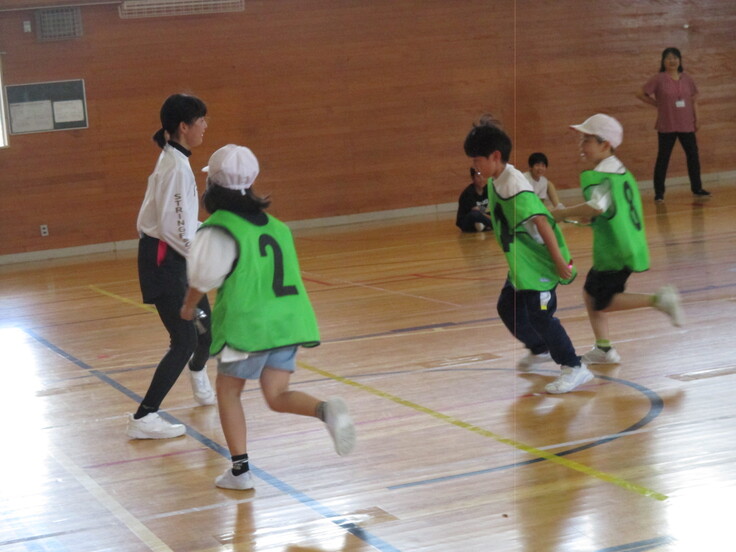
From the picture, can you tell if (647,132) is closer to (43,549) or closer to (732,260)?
(732,260)

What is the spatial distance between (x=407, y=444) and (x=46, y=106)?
324 inches

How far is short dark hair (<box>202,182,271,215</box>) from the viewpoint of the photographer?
3.85 m

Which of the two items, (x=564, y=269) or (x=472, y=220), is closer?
(x=564, y=269)

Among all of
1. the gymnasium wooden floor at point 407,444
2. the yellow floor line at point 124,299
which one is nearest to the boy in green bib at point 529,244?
the gymnasium wooden floor at point 407,444

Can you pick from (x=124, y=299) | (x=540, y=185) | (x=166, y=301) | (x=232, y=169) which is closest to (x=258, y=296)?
(x=232, y=169)

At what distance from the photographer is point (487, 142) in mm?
5020

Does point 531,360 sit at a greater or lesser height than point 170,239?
lesser

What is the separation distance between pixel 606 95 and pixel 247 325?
10.9 m

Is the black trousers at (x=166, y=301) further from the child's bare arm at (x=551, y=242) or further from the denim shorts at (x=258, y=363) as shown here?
the child's bare arm at (x=551, y=242)

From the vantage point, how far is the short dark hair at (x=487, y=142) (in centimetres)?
502

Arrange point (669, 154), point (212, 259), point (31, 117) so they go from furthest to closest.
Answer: point (669, 154) < point (31, 117) < point (212, 259)

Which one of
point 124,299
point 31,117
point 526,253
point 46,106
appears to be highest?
point 46,106

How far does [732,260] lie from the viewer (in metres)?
8.38

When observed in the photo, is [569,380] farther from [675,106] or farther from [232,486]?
[675,106]
